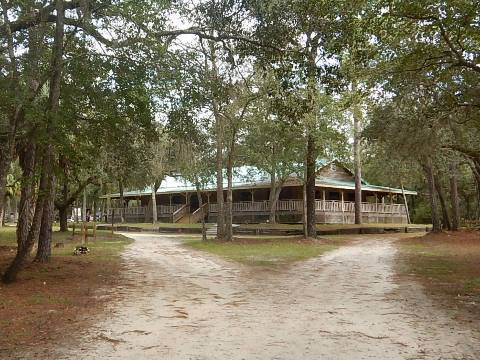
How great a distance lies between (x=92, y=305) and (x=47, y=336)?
2226 millimetres

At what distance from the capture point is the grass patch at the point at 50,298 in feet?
21.8

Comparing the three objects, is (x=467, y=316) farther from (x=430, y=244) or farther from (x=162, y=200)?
(x=162, y=200)

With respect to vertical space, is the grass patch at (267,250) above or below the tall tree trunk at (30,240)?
below

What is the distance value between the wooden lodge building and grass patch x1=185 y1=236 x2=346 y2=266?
9.99 metres

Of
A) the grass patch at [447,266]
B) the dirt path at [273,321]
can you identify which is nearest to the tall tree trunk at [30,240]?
the dirt path at [273,321]

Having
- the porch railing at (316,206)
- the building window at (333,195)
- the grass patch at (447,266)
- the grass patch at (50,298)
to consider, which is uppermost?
the building window at (333,195)

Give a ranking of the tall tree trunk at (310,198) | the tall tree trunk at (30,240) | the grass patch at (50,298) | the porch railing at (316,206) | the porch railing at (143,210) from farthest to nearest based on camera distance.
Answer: the porch railing at (143,210), the porch railing at (316,206), the tall tree trunk at (310,198), the tall tree trunk at (30,240), the grass patch at (50,298)

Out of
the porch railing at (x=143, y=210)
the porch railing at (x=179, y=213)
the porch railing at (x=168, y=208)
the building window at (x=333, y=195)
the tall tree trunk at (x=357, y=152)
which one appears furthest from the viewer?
the porch railing at (x=143, y=210)

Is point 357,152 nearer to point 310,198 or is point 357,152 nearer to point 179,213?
point 310,198

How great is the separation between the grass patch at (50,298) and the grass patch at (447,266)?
6908mm

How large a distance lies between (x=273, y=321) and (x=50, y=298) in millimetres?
4546

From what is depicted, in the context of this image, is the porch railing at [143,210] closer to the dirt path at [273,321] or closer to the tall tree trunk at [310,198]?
the tall tree trunk at [310,198]

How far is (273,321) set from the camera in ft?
24.3

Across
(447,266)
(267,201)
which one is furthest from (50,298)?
(267,201)
